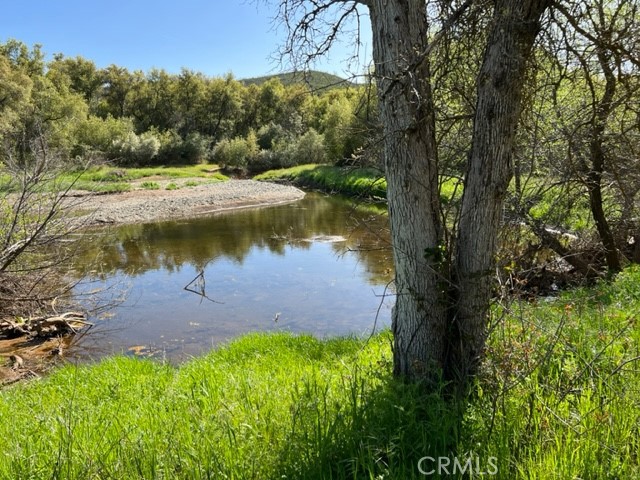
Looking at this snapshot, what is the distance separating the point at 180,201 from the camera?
98.5 feet

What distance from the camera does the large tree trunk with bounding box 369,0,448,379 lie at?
331cm

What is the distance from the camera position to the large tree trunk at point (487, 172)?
308 centimetres

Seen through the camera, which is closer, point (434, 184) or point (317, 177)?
point (434, 184)

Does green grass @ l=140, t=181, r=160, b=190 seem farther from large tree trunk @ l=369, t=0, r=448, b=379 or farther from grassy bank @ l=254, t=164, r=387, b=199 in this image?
large tree trunk @ l=369, t=0, r=448, b=379

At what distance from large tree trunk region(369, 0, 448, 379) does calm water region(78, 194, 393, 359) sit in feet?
2.99

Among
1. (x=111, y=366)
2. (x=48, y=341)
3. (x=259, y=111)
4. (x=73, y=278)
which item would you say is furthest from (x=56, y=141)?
(x=259, y=111)

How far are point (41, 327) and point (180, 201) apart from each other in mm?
21180

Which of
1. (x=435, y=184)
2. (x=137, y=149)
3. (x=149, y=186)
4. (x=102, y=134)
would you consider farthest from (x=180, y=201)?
(x=435, y=184)

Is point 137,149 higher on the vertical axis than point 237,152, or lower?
higher

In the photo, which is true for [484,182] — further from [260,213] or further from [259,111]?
[259,111]

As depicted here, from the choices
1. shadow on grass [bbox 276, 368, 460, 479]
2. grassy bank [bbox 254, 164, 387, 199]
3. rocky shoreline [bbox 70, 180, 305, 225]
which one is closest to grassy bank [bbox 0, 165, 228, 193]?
rocky shoreline [bbox 70, 180, 305, 225]

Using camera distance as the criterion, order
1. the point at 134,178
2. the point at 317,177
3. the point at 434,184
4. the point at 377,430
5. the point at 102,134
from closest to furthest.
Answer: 1. the point at 377,430
2. the point at 434,184
3. the point at 134,178
4. the point at 317,177
5. the point at 102,134

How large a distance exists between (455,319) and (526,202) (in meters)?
3.41

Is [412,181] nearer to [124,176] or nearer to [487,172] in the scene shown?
[487,172]
